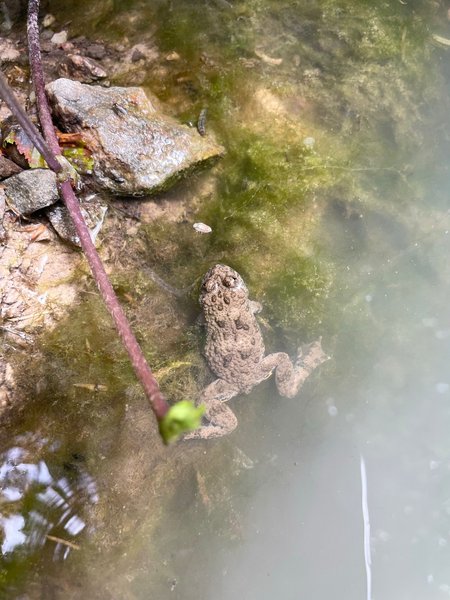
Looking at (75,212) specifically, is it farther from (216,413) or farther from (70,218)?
(216,413)

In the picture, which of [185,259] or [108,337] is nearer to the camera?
[108,337]

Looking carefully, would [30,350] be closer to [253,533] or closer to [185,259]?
[185,259]

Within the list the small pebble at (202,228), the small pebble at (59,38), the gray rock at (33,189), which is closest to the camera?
the gray rock at (33,189)

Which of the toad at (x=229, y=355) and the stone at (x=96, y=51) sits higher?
the stone at (x=96, y=51)

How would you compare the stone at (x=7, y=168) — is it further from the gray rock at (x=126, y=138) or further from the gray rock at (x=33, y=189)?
the gray rock at (x=126, y=138)

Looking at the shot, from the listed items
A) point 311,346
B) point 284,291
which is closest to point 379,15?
point 284,291

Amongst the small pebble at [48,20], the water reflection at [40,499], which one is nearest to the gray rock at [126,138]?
the small pebble at [48,20]
